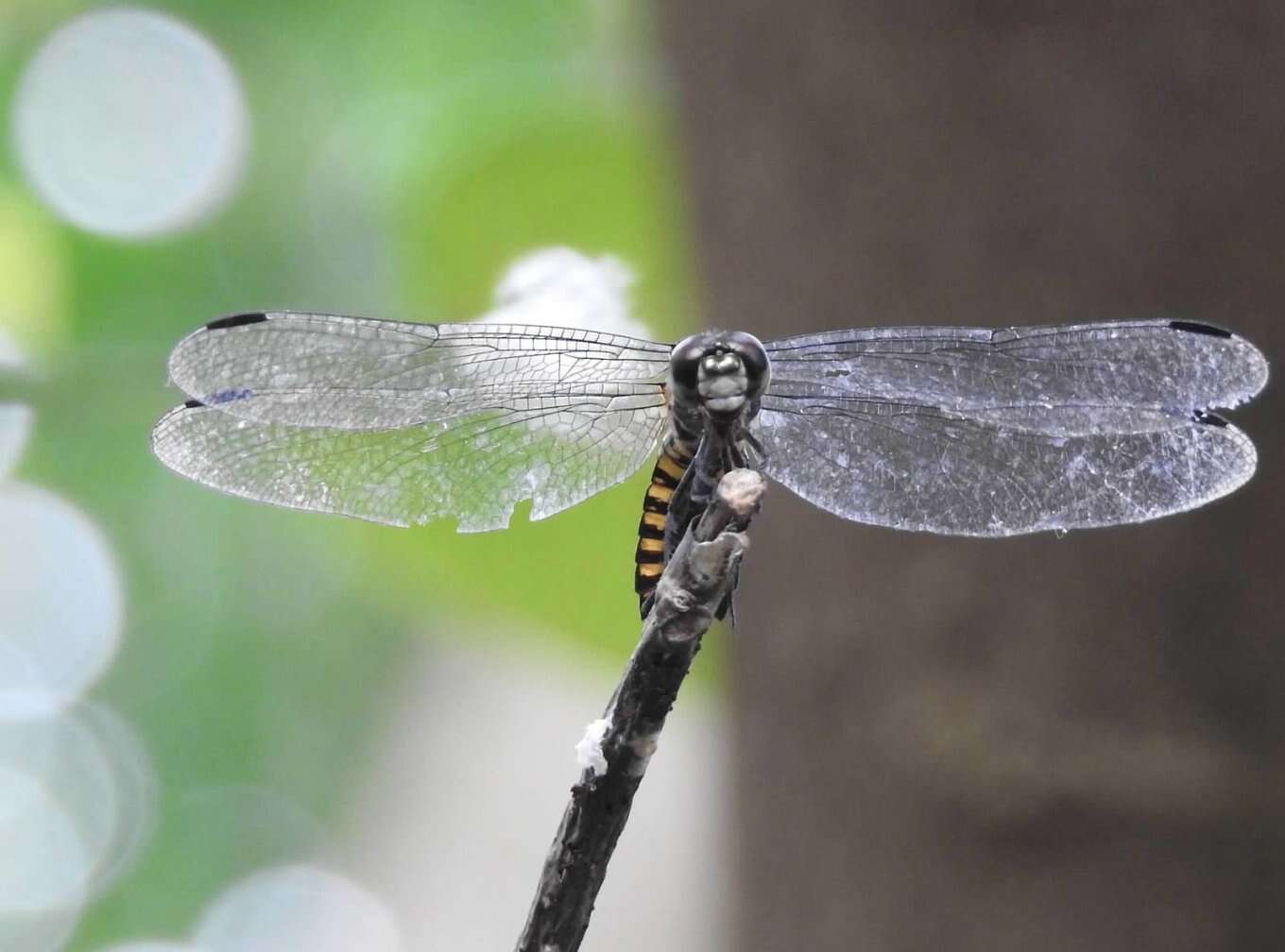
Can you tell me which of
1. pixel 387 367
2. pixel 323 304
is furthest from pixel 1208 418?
pixel 323 304

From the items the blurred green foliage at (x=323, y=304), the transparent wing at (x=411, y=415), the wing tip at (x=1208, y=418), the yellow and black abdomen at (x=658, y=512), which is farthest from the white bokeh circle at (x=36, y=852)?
the wing tip at (x=1208, y=418)

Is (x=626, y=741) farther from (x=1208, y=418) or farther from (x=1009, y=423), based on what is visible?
(x=1208, y=418)

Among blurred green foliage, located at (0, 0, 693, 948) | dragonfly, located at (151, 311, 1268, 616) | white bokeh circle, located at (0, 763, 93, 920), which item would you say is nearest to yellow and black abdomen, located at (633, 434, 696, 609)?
dragonfly, located at (151, 311, 1268, 616)

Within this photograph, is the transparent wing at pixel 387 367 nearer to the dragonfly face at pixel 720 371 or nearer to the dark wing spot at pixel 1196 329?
the dragonfly face at pixel 720 371

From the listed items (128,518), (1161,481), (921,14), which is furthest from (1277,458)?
(128,518)

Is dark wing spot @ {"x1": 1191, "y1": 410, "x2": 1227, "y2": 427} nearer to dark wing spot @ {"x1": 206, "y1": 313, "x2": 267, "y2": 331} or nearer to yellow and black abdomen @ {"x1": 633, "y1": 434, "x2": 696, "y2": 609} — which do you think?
yellow and black abdomen @ {"x1": 633, "y1": 434, "x2": 696, "y2": 609}
